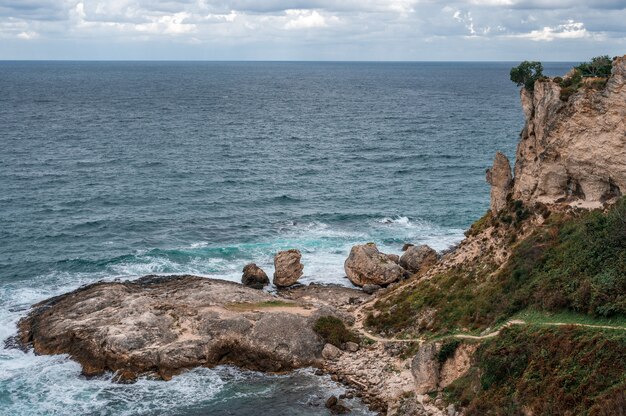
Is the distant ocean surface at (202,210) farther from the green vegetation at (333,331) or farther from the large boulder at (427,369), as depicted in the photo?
the green vegetation at (333,331)

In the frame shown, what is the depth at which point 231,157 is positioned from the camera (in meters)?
130

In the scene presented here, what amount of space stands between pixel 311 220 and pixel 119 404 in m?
47.1

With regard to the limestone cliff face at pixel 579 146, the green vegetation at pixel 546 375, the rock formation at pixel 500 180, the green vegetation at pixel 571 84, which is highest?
the green vegetation at pixel 571 84

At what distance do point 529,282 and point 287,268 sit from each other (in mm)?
27617

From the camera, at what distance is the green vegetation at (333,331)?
181ft

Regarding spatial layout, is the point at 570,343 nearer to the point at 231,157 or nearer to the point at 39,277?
the point at 39,277

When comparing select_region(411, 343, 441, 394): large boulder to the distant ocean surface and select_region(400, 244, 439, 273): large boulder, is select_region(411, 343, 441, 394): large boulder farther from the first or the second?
select_region(400, 244, 439, 273): large boulder

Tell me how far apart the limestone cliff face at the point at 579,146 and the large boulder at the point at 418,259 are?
610 inches

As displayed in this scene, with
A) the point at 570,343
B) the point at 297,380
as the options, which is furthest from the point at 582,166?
the point at 297,380

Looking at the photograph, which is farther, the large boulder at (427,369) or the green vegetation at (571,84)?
the green vegetation at (571,84)

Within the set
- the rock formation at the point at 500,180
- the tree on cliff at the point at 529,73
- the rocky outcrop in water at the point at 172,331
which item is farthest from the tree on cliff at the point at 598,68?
the rocky outcrop in water at the point at 172,331

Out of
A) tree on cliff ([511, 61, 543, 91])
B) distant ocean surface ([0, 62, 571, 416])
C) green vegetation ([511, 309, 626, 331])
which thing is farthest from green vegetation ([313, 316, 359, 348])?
tree on cliff ([511, 61, 543, 91])

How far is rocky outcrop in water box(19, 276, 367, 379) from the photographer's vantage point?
53.0m

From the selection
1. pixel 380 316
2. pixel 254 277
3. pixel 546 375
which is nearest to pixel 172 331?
pixel 254 277
